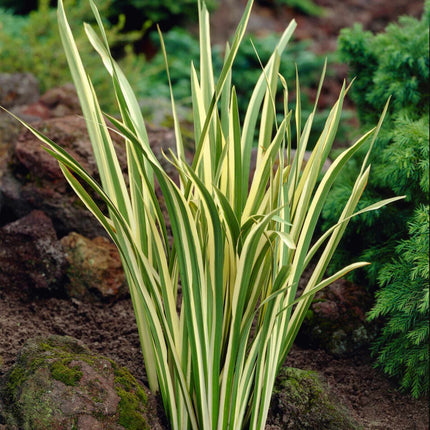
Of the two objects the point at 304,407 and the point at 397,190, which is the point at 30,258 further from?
the point at 397,190

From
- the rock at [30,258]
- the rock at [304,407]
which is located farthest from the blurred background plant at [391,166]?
the rock at [30,258]

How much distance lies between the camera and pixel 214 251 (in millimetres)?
1254

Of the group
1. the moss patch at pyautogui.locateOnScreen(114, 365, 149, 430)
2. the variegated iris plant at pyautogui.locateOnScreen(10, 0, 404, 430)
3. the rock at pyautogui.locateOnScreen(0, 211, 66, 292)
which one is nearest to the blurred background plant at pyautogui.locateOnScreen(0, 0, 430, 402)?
the variegated iris plant at pyautogui.locateOnScreen(10, 0, 404, 430)

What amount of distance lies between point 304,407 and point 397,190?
88 centimetres

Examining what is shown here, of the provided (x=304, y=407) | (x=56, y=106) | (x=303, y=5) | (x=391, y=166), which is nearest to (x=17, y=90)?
(x=56, y=106)

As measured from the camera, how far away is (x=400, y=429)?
5.27ft

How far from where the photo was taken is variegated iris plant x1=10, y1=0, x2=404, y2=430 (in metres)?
1.25

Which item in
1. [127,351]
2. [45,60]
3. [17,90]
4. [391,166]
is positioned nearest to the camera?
[127,351]

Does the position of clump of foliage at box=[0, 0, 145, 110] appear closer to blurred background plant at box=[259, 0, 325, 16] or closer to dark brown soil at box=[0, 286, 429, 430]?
dark brown soil at box=[0, 286, 429, 430]

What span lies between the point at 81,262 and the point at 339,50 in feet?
5.18

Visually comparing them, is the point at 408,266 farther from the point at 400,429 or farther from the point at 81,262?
the point at 81,262

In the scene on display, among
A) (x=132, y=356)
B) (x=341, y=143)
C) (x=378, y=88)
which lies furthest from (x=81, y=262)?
(x=341, y=143)

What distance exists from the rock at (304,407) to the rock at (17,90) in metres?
2.52

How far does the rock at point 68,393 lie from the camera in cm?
125
